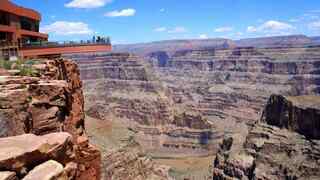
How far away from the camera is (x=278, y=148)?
75.8m

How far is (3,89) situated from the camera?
1725 centimetres

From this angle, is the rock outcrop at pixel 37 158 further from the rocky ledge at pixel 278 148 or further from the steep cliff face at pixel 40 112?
the rocky ledge at pixel 278 148

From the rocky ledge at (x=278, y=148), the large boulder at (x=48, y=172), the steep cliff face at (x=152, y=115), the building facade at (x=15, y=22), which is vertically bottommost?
the steep cliff face at (x=152, y=115)

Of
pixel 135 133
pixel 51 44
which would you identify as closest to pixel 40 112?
pixel 51 44

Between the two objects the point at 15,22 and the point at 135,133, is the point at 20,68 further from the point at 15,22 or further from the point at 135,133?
the point at 135,133

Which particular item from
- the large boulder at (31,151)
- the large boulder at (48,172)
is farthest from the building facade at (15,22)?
the large boulder at (48,172)

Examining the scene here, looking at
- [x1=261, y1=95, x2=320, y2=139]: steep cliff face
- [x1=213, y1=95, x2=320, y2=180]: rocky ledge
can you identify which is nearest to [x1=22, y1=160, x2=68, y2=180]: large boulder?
[x1=213, y1=95, x2=320, y2=180]: rocky ledge

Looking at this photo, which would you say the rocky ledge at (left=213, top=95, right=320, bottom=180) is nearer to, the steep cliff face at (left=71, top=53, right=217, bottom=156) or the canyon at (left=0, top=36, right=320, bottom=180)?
the canyon at (left=0, top=36, right=320, bottom=180)

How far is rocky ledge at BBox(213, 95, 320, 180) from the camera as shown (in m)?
68.8

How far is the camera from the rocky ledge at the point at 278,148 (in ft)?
226

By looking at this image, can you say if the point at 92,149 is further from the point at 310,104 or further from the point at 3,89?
the point at 310,104

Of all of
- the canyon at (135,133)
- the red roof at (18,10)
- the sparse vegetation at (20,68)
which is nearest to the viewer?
the canyon at (135,133)

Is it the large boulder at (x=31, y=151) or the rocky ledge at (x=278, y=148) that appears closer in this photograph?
the large boulder at (x=31, y=151)

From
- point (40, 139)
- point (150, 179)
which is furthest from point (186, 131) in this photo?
point (40, 139)
